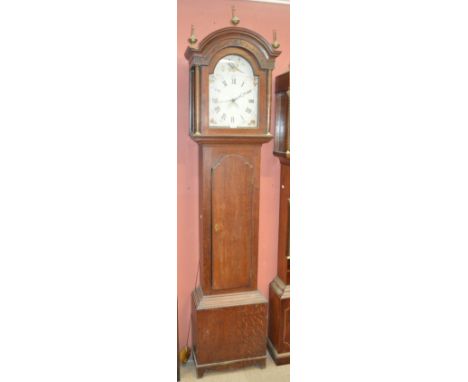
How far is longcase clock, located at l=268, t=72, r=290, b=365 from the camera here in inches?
86.0

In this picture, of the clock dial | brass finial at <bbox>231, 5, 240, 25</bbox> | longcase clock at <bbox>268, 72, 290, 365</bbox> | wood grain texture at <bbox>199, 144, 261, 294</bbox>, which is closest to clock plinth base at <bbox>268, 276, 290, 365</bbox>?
longcase clock at <bbox>268, 72, 290, 365</bbox>

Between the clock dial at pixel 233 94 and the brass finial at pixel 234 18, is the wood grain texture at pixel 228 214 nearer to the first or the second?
the clock dial at pixel 233 94

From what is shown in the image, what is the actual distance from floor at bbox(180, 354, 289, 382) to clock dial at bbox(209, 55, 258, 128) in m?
1.36

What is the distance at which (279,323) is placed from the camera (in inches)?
88.2

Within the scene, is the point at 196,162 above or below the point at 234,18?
below

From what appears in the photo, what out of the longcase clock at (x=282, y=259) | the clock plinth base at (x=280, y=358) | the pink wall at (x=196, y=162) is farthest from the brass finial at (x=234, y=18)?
the clock plinth base at (x=280, y=358)

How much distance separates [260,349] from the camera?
2.21m

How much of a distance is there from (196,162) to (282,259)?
75cm

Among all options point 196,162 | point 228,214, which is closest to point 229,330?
point 228,214

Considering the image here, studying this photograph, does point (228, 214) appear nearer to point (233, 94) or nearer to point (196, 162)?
point (196, 162)

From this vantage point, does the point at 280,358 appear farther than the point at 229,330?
Yes

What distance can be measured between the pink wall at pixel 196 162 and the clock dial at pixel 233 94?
259 mm
